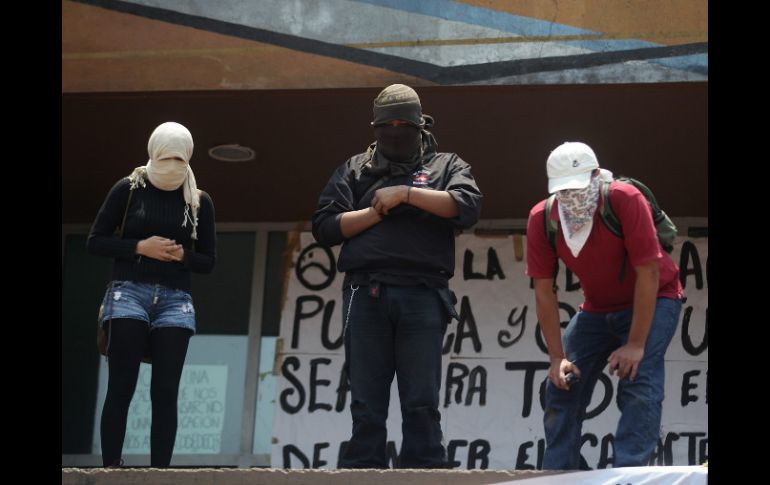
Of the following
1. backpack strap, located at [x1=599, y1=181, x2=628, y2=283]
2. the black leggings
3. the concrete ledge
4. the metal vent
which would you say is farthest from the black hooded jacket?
the metal vent

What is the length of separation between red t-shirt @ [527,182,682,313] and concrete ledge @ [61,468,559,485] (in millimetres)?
867

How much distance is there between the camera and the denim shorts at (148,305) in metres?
5.41

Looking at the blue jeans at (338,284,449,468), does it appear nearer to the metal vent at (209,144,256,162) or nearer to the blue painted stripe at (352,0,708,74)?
the blue painted stripe at (352,0,708,74)

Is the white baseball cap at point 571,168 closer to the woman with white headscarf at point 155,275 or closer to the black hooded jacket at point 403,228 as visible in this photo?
the black hooded jacket at point 403,228

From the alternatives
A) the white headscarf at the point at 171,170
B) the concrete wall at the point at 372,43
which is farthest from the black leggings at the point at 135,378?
the concrete wall at the point at 372,43

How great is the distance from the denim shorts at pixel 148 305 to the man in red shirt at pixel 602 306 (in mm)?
1563

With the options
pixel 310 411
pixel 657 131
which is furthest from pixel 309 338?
pixel 657 131

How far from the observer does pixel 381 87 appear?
8.02 meters

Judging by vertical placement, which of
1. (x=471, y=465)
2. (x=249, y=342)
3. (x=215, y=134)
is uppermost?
(x=215, y=134)

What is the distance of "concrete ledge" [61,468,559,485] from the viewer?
4637 mm

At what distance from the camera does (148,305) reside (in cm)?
548

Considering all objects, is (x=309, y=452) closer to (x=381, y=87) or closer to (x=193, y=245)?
(x=381, y=87)

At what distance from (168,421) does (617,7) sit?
14.0 feet

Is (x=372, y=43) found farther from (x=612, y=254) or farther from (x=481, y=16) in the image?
(x=612, y=254)
